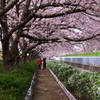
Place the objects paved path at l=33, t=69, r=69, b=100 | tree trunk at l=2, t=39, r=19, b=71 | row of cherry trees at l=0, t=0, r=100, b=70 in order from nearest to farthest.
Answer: row of cherry trees at l=0, t=0, r=100, b=70
paved path at l=33, t=69, r=69, b=100
tree trunk at l=2, t=39, r=19, b=71

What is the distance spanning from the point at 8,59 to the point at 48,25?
3645 mm

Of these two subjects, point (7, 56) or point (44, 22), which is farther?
point (44, 22)

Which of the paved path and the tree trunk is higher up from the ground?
the tree trunk

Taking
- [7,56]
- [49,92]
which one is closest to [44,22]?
[7,56]

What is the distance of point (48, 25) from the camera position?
37.0 feet

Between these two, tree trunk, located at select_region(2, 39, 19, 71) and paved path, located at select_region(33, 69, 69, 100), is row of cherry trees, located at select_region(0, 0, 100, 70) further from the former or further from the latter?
paved path, located at select_region(33, 69, 69, 100)

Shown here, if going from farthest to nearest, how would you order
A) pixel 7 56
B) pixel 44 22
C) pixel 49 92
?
pixel 44 22
pixel 49 92
pixel 7 56

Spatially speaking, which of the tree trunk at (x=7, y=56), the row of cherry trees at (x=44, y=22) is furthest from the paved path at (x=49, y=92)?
the row of cherry trees at (x=44, y=22)

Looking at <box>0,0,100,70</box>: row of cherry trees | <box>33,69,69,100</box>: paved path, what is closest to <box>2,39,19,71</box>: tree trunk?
<box>0,0,100,70</box>: row of cherry trees

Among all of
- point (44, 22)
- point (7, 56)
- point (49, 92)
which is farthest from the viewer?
point (44, 22)

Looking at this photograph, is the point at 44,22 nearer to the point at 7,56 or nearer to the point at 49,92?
the point at 7,56

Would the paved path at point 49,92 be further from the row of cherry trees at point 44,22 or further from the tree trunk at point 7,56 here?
the row of cherry trees at point 44,22

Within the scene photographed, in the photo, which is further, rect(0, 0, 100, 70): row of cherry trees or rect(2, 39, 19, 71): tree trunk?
rect(2, 39, 19, 71): tree trunk

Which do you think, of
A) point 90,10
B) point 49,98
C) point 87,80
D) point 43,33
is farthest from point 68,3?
point 43,33
